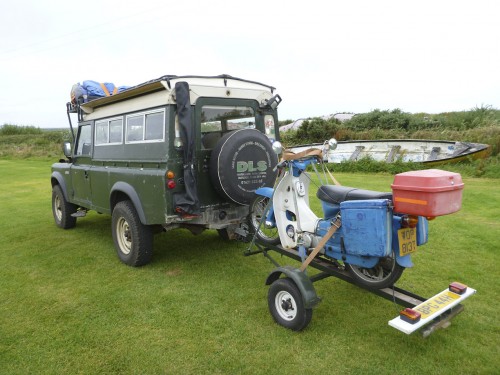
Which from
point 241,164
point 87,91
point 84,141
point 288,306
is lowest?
point 288,306

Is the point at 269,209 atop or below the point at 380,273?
atop

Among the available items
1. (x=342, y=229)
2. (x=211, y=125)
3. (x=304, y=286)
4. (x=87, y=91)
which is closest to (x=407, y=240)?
(x=342, y=229)

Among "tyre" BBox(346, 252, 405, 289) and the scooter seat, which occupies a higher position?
the scooter seat

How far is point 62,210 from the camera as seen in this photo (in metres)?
7.06

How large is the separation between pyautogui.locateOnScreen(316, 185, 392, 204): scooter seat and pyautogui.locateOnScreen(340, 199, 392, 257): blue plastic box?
185 mm

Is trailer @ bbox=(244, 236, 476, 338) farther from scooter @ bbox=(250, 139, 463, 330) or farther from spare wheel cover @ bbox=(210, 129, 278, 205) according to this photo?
spare wheel cover @ bbox=(210, 129, 278, 205)

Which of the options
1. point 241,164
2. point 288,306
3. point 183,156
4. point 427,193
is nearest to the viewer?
point 427,193

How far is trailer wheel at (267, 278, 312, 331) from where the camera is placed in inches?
126

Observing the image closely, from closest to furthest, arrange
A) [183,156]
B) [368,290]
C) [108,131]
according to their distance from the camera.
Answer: [368,290]
[183,156]
[108,131]

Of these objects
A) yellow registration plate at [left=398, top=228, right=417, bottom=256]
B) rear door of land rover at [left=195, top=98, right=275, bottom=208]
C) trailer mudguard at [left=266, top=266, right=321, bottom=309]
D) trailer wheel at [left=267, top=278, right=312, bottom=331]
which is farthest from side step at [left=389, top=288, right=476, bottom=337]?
rear door of land rover at [left=195, top=98, right=275, bottom=208]

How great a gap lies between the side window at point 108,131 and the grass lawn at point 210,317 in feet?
5.56

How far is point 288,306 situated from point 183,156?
2071 millimetres

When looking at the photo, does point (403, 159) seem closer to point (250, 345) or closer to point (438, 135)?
point (438, 135)

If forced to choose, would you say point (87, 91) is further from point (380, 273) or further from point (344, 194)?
point (380, 273)
